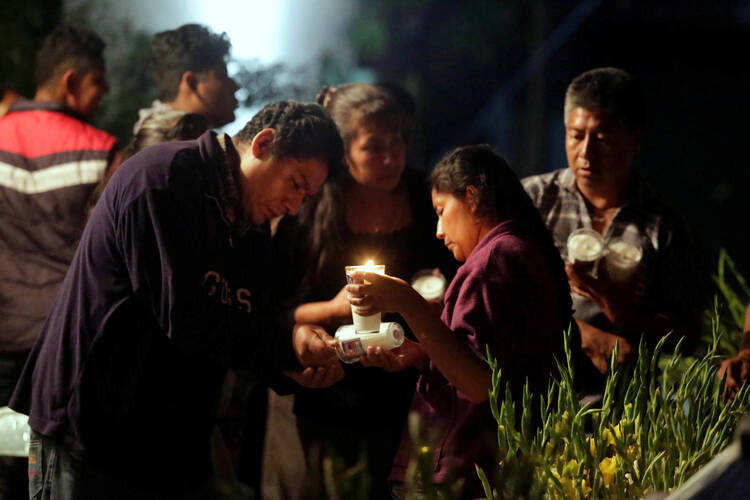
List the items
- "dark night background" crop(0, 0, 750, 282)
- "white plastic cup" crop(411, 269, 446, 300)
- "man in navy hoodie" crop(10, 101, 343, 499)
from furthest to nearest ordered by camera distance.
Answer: "dark night background" crop(0, 0, 750, 282)
"white plastic cup" crop(411, 269, 446, 300)
"man in navy hoodie" crop(10, 101, 343, 499)

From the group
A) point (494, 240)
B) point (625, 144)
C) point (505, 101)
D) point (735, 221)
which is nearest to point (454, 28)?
point (505, 101)

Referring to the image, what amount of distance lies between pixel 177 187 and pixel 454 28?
28.3 ft

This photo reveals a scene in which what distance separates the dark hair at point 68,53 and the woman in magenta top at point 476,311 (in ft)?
6.19

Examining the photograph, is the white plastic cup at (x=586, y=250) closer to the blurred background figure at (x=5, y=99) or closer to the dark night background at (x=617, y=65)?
the blurred background figure at (x=5, y=99)

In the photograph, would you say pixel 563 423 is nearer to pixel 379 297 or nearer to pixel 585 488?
pixel 585 488

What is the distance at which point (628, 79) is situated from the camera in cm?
312

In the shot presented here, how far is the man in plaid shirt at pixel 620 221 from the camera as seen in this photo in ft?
9.83

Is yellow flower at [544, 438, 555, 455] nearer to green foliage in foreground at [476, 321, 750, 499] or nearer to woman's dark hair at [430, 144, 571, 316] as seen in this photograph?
green foliage in foreground at [476, 321, 750, 499]

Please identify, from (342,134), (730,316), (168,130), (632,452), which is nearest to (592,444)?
(632,452)

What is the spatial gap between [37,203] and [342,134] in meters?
1.10

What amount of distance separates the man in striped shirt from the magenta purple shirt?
1.48 m

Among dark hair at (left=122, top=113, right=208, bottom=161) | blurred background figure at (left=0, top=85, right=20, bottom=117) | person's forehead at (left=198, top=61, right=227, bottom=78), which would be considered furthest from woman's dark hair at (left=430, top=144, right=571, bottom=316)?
blurred background figure at (left=0, top=85, right=20, bottom=117)

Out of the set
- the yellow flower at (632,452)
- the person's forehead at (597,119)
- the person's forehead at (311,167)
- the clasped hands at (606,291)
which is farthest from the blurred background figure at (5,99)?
the yellow flower at (632,452)

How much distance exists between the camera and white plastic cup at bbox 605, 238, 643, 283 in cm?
284
